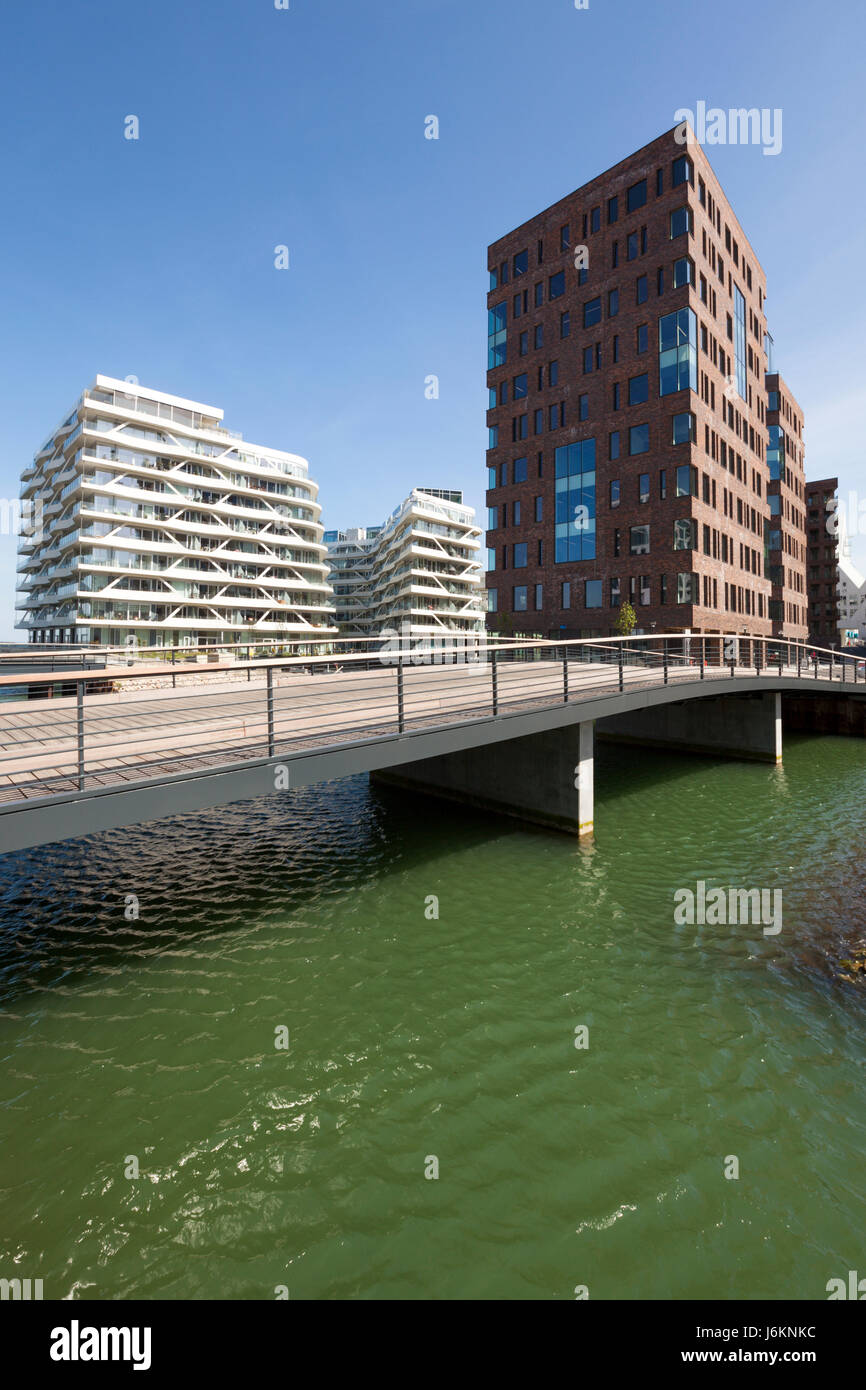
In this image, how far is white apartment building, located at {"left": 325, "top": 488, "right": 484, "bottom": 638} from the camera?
8825 cm

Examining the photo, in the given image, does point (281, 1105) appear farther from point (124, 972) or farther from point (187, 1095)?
point (124, 972)

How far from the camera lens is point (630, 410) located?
39938mm

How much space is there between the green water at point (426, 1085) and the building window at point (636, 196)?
45080 millimetres

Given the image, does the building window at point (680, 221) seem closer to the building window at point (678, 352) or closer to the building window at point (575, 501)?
the building window at point (678, 352)

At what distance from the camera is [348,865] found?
11.9m

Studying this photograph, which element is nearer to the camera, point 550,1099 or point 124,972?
point 550,1099

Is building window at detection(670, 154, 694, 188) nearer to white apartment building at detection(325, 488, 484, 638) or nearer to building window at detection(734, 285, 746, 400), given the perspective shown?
building window at detection(734, 285, 746, 400)

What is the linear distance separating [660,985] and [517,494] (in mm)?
44135

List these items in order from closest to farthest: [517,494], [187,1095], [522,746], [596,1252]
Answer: [596,1252]
[187,1095]
[522,746]
[517,494]

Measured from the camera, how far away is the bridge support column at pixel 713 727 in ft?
75.8

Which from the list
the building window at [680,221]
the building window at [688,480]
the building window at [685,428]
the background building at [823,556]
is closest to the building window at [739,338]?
the building window at [680,221]

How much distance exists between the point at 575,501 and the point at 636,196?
19.1 metres

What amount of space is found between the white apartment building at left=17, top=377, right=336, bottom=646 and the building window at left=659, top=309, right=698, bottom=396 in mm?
41476
